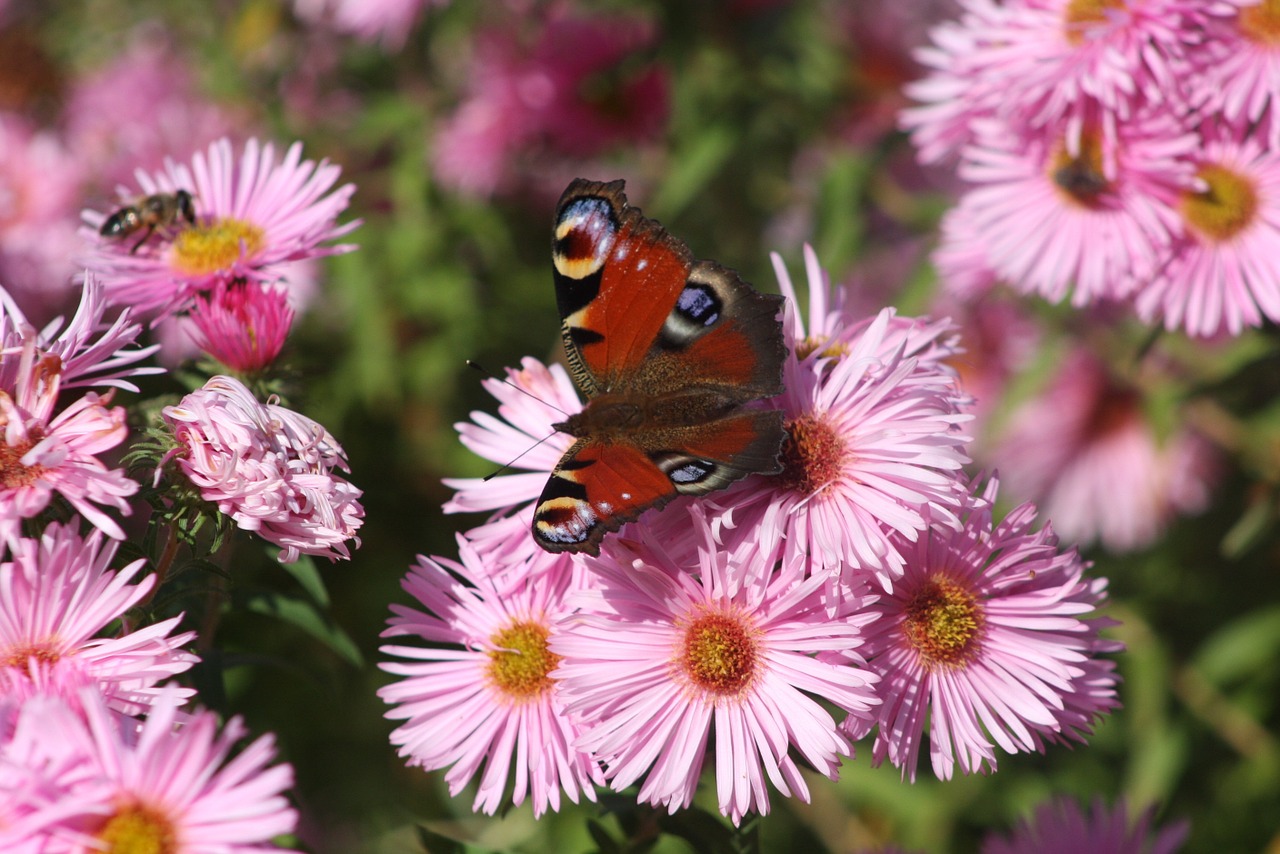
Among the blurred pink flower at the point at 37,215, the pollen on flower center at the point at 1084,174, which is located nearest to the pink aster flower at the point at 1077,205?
the pollen on flower center at the point at 1084,174

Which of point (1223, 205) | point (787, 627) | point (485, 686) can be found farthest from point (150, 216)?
point (1223, 205)

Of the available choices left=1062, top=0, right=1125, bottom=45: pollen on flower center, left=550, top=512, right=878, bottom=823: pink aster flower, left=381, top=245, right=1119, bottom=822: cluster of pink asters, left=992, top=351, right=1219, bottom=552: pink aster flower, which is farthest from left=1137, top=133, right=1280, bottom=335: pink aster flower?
left=992, top=351, right=1219, bottom=552: pink aster flower

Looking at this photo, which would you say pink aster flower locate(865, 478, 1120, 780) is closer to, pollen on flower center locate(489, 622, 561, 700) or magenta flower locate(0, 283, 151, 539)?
pollen on flower center locate(489, 622, 561, 700)

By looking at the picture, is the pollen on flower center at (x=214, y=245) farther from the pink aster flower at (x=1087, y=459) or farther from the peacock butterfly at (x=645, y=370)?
the pink aster flower at (x=1087, y=459)

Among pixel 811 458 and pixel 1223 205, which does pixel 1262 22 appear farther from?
pixel 811 458

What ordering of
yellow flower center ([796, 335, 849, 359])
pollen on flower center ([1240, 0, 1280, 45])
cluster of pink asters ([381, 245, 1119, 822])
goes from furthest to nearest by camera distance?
pollen on flower center ([1240, 0, 1280, 45])
yellow flower center ([796, 335, 849, 359])
cluster of pink asters ([381, 245, 1119, 822])

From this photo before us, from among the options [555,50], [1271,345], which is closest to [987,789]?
[1271,345]
